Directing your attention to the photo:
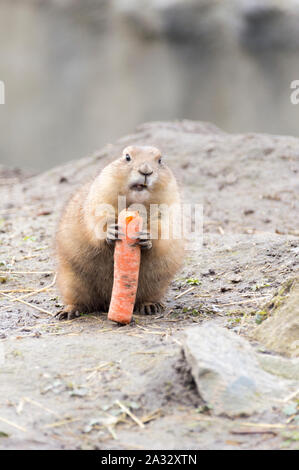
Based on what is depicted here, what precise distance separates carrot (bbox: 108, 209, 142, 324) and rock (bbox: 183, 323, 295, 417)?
116 centimetres

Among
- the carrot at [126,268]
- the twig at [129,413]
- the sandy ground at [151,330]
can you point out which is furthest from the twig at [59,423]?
the carrot at [126,268]

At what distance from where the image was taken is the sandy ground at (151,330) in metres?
2.78

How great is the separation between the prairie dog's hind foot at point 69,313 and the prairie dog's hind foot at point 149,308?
0.45 meters

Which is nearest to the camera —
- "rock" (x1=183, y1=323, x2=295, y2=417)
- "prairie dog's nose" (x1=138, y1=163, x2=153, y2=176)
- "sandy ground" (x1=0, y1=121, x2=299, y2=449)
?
"sandy ground" (x1=0, y1=121, x2=299, y2=449)

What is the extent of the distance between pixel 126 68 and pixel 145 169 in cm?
948

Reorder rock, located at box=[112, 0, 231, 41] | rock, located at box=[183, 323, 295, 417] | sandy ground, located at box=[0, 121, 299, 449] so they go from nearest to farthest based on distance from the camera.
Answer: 1. sandy ground, located at box=[0, 121, 299, 449]
2. rock, located at box=[183, 323, 295, 417]
3. rock, located at box=[112, 0, 231, 41]

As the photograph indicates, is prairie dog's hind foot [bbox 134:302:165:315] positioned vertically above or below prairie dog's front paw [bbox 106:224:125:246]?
below

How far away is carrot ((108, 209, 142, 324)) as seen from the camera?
433 cm

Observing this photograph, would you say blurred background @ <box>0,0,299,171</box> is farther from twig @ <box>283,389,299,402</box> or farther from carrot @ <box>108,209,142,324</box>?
twig @ <box>283,389,299,402</box>

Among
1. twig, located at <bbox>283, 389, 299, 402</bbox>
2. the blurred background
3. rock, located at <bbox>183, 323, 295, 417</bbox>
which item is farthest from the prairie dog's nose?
the blurred background

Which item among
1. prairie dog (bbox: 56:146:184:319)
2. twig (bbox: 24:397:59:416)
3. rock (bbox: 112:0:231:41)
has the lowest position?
twig (bbox: 24:397:59:416)

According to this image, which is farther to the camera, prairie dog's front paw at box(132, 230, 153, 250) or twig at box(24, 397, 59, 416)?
prairie dog's front paw at box(132, 230, 153, 250)

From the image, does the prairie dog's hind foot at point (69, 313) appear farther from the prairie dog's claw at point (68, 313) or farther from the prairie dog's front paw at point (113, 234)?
the prairie dog's front paw at point (113, 234)

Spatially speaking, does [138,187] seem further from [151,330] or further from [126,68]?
[126,68]
